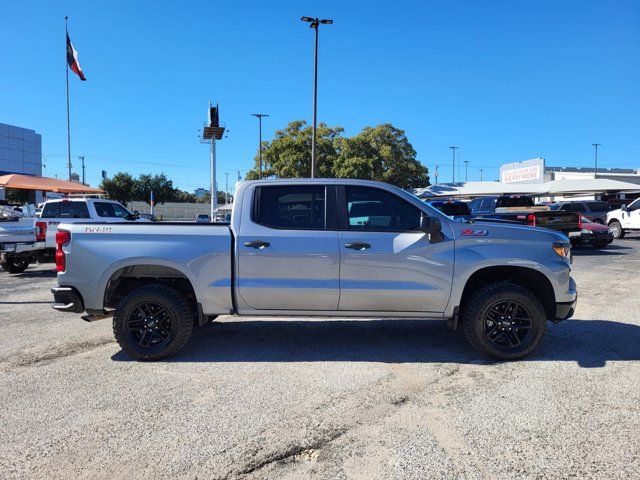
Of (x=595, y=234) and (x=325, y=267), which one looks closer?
(x=325, y=267)

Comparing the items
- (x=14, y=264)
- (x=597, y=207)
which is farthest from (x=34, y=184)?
(x=597, y=207)

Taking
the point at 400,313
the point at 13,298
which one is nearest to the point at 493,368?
the point at 400,313

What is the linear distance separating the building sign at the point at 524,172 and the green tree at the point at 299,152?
63.8 feet

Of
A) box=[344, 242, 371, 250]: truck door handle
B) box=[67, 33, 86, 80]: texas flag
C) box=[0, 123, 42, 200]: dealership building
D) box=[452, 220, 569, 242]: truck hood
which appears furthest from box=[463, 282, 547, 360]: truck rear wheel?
box=[0, 123, 42, 200]: dealership building

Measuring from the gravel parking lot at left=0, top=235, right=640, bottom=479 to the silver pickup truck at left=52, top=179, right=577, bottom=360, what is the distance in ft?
1.54

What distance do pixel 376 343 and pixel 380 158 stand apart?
43065mm

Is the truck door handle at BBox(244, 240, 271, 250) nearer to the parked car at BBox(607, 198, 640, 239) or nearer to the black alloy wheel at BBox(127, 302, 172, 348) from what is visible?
the black alloy wheel at BBox(127, 302, 172, 348)

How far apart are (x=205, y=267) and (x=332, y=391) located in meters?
1.81

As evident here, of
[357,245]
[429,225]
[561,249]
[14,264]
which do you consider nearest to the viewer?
[429,225]

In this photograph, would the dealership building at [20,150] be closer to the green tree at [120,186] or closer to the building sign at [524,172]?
the green tree at [120,186]

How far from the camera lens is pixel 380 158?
4750 centimetres

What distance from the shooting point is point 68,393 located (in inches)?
167

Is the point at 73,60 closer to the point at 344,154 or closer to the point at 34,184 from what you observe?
the point at 34,184

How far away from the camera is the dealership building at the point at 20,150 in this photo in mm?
49000
